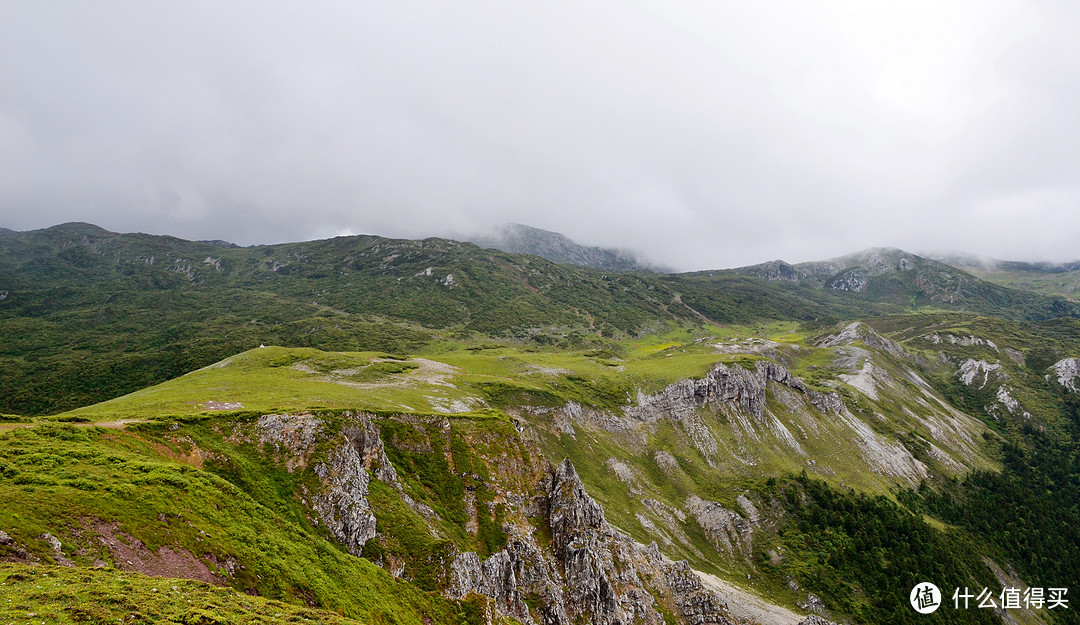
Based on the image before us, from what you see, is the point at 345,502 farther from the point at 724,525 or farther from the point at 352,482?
the point at 724,525

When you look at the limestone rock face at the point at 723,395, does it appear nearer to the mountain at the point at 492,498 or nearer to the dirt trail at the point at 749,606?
the mountain at the point at 492,498

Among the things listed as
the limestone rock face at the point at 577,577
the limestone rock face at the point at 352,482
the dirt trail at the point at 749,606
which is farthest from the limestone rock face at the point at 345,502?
the dirt trail at the point at 749,606

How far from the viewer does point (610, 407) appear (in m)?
138

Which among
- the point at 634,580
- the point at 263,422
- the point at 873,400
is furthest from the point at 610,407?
the point at 873,400

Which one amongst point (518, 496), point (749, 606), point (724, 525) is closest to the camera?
point (518, 496)

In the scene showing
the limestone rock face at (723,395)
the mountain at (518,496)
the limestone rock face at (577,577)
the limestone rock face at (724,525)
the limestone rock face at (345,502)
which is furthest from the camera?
the limestone rock face at (723,395)

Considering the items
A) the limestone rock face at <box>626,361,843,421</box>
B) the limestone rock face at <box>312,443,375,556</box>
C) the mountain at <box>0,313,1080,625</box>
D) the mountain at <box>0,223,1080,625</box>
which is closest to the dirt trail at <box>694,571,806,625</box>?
the mountain at <box>0,223,1080,625</box>

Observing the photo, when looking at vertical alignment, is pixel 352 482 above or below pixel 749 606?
above

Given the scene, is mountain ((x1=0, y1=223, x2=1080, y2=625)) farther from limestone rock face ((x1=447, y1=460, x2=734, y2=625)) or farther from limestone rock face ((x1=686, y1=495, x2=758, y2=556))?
limestone rock face ((x1=686, y1=495, x2=758, y2=556))
